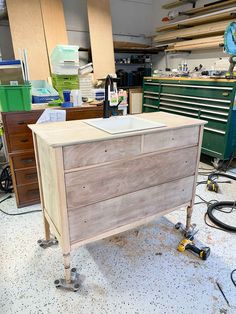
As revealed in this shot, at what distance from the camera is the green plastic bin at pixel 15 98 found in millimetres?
1848

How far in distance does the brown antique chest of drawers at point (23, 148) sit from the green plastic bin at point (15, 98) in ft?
0.16

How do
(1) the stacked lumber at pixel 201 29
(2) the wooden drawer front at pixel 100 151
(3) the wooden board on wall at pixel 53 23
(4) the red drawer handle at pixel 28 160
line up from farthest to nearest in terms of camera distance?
(3) the wooden board on wall at pixel 53 23 < (1) the stacked lumber at pixel 201 29 < (4) the red drawer handle at pixel 28 160 < (2) the wooden drawer front at pixel 100 151

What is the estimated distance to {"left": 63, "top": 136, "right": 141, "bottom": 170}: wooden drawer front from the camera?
3.71 ft

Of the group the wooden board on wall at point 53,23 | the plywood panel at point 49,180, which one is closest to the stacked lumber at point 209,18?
the wooden board on wall at point 53,23

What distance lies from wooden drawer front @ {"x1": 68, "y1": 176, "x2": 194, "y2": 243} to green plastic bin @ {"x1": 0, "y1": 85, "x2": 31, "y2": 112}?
3.83ft

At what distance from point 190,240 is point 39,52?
330 cm

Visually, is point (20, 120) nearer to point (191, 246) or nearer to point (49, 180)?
point (49, 180)

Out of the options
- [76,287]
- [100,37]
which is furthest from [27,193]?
[100,37]

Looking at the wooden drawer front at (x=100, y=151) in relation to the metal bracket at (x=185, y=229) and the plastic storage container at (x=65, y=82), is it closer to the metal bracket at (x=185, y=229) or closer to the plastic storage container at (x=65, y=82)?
the metal bracket at (x=185, y=229)

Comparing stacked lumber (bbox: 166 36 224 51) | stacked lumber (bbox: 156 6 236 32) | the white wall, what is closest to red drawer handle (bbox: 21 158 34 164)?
the white wall

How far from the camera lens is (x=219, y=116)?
2.83 meters

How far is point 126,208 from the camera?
4.66ft

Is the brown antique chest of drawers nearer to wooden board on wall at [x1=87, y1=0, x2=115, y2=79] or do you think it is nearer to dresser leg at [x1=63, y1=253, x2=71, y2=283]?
dresser leg at [x1=63, y1=253, x2=71, y2=283]

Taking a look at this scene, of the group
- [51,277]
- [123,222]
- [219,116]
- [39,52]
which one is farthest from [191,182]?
[39,52]
